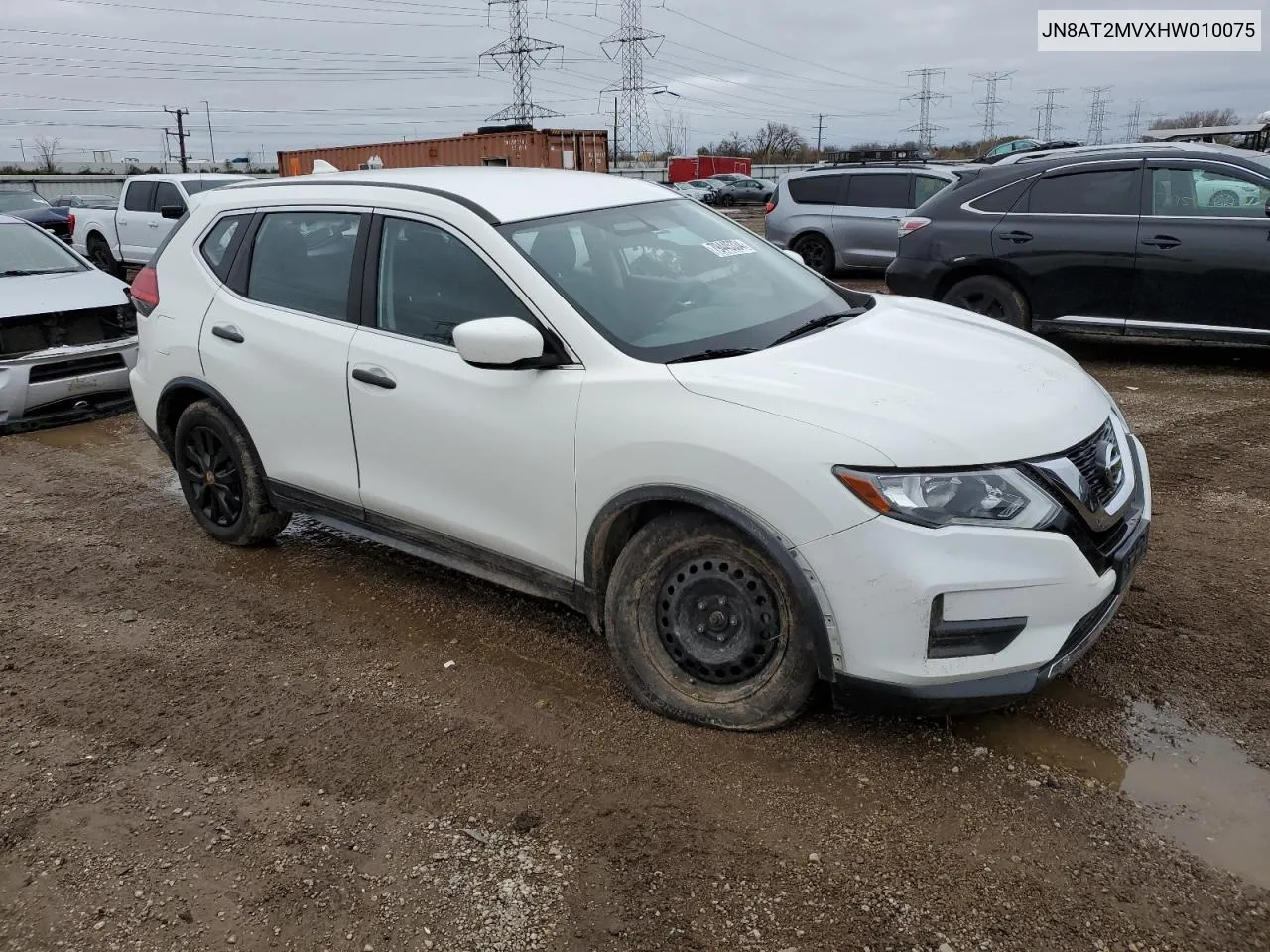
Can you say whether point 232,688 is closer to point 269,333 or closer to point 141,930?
point 141,930

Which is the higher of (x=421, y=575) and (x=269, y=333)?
(x=269, y=333)

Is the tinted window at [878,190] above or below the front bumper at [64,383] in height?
above

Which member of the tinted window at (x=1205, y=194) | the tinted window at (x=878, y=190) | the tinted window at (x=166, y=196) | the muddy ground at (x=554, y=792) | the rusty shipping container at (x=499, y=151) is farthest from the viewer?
the rusty shipping container at (x=499, y=151)

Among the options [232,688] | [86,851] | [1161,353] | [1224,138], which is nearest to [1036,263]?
[1161,353]

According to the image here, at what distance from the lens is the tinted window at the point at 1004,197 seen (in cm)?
838

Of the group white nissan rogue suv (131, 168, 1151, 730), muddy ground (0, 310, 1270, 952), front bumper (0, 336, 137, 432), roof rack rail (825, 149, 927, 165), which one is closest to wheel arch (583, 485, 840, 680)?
white nissan rogue suv (131, 168, 1151, 730)

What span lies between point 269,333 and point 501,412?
1.43m

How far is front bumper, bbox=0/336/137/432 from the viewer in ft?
23.2

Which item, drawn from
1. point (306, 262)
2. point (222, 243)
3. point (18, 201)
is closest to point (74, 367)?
point (222, 243)

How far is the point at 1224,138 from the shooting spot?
93.5 feet

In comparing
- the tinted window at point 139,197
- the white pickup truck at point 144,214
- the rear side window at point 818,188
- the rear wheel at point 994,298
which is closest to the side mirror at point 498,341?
the rear wheel at point 994,298

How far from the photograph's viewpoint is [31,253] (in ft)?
27.0

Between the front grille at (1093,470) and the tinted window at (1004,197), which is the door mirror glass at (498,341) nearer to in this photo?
the front grille at (1093,470)

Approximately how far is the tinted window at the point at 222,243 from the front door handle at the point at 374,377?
1192 mm
